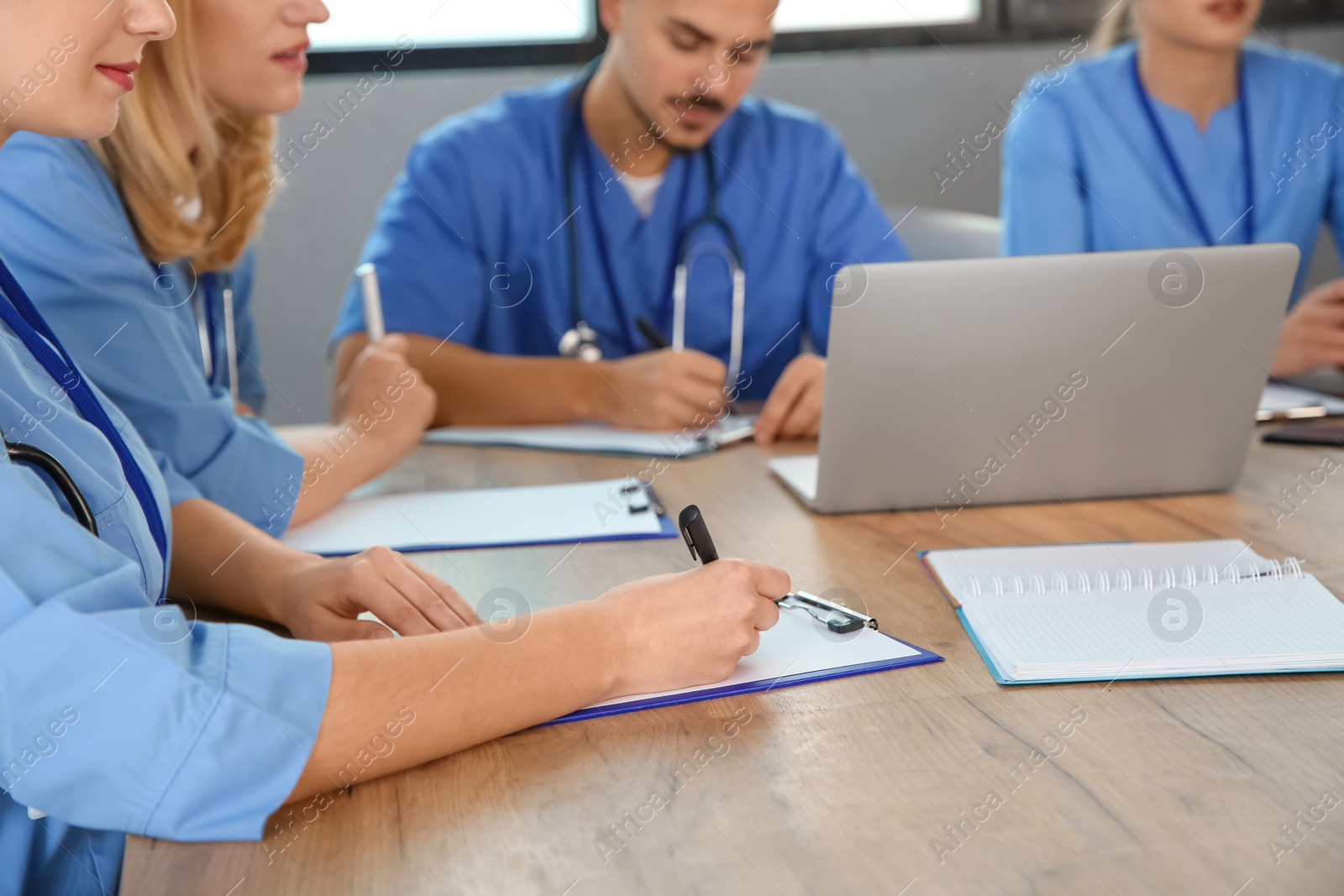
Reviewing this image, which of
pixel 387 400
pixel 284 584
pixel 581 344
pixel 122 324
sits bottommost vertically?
pixel 581 344

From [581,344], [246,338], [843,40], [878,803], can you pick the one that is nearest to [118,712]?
[878,803]

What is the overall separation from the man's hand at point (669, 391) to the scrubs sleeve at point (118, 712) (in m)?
0.87

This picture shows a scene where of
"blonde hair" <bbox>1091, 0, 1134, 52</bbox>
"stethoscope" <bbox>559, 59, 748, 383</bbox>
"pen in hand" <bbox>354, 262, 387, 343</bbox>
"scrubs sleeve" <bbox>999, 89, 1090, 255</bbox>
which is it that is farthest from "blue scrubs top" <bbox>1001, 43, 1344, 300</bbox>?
"pen in hand" <bbox>354, 262, 387, 343</bbox>

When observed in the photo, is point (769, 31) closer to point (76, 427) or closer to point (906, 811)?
point (76, 427)

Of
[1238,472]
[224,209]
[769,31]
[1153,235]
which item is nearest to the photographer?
[1238,472]

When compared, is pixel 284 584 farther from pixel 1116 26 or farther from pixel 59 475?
pixel 1116 26

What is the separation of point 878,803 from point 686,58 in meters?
1.32

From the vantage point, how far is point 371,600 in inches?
31.5

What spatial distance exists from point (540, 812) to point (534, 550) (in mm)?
437

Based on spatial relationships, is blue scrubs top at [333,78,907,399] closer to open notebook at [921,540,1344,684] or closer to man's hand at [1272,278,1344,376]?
man's hand at [1272,278,1344,376]

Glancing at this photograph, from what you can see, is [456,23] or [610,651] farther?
[456,23]

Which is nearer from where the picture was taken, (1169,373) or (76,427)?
(76,427)

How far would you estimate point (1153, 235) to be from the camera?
1.89m

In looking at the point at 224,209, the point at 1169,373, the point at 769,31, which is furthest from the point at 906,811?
the point at 769,31
